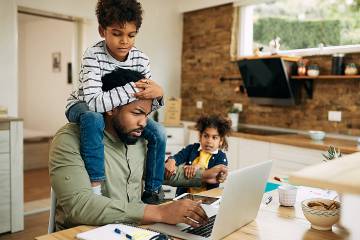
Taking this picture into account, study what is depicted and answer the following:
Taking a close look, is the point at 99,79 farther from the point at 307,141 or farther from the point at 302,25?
the point at 302,25

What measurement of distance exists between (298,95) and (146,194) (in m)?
2.75

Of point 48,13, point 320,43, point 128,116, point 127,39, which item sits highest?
point 48,13

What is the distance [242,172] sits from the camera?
1144 millimetres

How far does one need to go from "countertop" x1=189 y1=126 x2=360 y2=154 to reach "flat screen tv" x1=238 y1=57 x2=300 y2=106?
1.42 ft

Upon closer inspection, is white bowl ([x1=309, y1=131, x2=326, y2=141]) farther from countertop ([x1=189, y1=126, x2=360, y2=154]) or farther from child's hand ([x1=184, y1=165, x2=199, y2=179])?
child's hand ([x1=184, y1=165, x2=199, y2=179])

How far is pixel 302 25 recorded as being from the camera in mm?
4055

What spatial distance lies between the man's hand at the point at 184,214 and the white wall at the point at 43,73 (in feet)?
16.0

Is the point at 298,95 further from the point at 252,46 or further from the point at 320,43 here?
the point at 252,46

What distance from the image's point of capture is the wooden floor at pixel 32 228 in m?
3.06

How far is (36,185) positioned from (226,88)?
2.70 m

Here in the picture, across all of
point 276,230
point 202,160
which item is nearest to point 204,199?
point 276,230

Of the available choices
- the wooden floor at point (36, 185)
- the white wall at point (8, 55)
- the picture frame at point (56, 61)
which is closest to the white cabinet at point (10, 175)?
the white wall at point (8, 55)

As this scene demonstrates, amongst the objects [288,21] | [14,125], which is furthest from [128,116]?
[288,21]

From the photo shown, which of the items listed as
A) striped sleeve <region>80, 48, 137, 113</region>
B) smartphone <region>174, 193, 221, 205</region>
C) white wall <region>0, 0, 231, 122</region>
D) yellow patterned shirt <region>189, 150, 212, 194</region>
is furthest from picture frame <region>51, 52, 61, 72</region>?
smartphone <region>174, 193, 221, 205</region>
